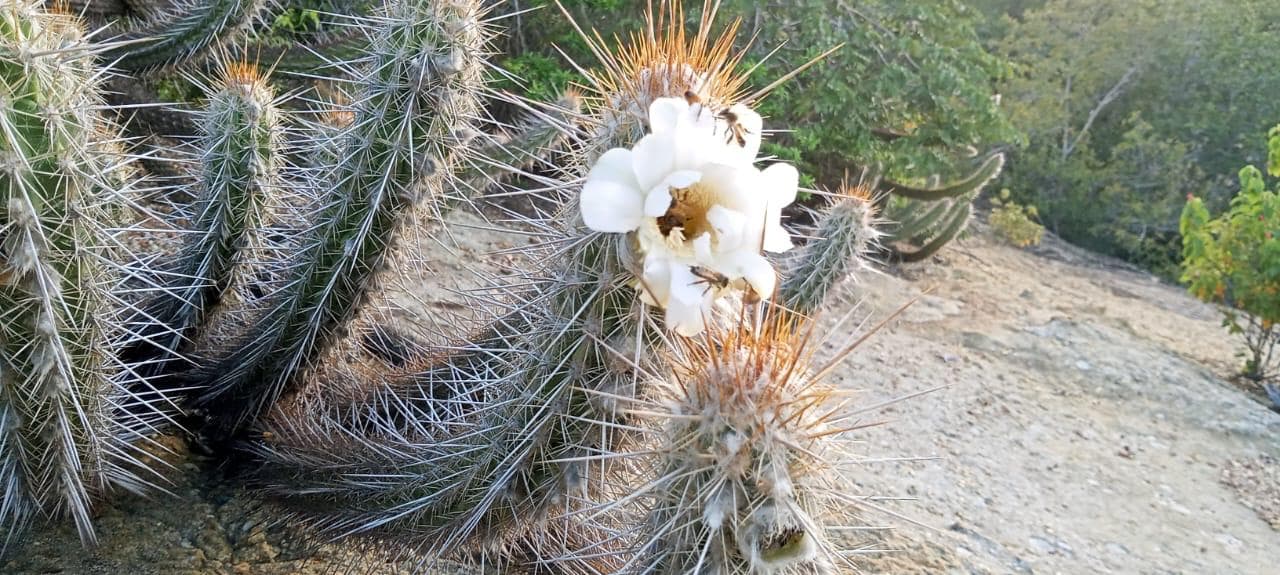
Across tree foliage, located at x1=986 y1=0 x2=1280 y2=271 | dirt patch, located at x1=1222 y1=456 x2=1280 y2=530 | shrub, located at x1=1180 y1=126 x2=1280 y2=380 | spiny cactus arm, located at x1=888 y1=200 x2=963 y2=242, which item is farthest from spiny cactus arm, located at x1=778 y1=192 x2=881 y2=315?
tree foliage, located at x1=986 y1=0 x2=1280 y2=271

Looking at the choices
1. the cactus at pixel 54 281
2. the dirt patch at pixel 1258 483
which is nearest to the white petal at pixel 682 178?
the cactus at pixel 54 281

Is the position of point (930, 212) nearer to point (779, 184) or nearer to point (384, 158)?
point (384, 158)

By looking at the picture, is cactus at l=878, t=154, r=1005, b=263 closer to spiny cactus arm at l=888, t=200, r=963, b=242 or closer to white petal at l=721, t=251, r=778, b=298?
spiny cactus arm at l=888, t=200, r=963, b=242

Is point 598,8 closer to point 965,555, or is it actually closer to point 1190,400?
point 965,555

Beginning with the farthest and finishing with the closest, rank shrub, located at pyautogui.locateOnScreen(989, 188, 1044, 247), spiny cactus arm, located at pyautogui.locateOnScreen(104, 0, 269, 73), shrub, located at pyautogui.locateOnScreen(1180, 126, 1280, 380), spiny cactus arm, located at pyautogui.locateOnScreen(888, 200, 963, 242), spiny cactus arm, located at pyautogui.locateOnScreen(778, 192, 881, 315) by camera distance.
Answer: shrub, located at pyautogui.locateOnScreen(989, 188, 1044, 247) < spiny cactus arm, located at pyautogui.locateOnScreen(888, 200, 963, 242) < shrub, located at pyautogui.locateOnScreen(1180, 126, 1280, 380) < spiny cactus arm, located at pyautogui.locateOnScreen(104, 0, 269, 73) < spiny cactus arm, located at pyautogui.locateOnScreen(778, 192, 881, 315)

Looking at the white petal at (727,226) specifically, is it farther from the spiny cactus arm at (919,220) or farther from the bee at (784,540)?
the spiny cactus arm at (919,220)

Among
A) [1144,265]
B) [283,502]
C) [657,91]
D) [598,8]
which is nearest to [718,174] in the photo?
[657,91]

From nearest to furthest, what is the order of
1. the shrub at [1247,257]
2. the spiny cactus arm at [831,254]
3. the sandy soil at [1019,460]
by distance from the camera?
the sandy soil at [1019,460]
the spiny cactus arm at [831,254]
the shrub at [1247,257]
